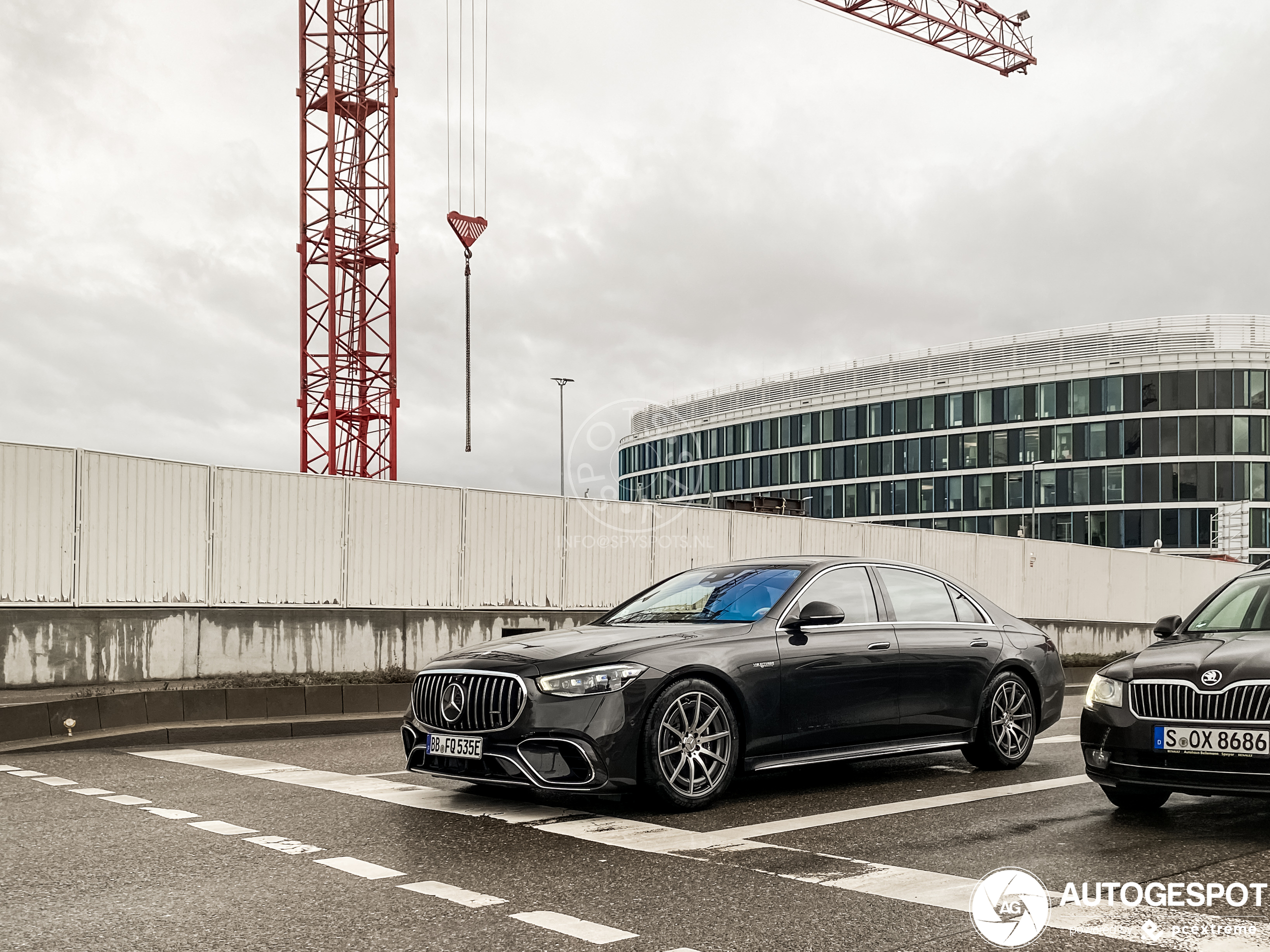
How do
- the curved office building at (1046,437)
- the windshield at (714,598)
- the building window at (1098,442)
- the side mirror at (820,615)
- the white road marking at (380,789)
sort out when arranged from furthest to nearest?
the building window at (1098,442) < the curved office building at (1046,437) < the windshield at (714,598) < the side mirror at (820,615) < the white road marking at (380,789)

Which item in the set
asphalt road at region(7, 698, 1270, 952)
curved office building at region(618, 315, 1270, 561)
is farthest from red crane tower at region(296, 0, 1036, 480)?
curved office building at region(618, 315, 1270, 561)

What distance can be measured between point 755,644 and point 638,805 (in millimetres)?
1137

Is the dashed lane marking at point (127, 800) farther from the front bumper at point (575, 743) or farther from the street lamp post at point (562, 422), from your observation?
the street lamp post at point (562, 422)

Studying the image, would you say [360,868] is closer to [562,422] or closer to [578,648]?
[578,648]

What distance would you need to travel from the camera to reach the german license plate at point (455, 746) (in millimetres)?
6695

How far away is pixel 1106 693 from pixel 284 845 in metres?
4.33

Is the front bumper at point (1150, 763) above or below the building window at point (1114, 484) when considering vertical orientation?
below

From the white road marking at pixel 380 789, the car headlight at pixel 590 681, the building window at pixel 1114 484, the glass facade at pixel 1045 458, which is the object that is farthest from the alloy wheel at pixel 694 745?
the building window at pixel 1114 484

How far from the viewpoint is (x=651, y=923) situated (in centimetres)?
454

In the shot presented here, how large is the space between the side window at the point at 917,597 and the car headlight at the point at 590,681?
2.43m

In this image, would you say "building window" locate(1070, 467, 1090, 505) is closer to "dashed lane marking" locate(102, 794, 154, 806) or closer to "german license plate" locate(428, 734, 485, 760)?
"german license plate" locate(428, 734, 485, 760)

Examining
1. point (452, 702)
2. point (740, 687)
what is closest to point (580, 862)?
point (452, 702)

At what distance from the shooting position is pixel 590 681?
6.58 metres

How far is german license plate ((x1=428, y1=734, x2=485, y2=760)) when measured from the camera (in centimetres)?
670
